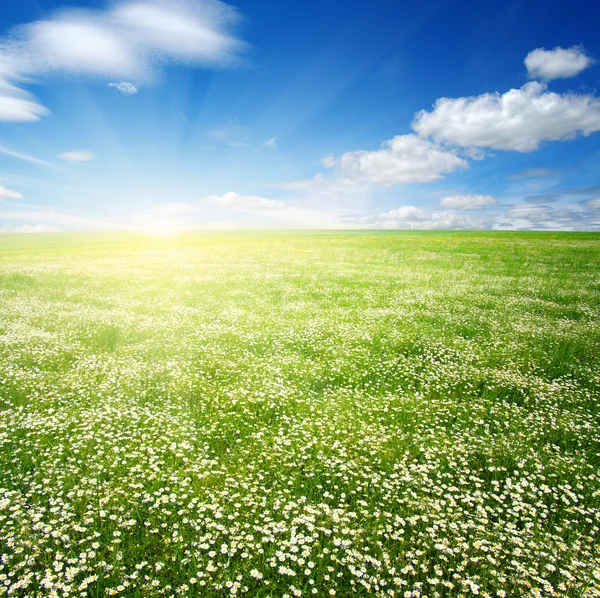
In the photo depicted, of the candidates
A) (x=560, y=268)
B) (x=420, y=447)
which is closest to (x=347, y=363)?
(x=420, y=447)

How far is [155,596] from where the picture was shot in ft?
16.4

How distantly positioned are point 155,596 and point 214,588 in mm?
729

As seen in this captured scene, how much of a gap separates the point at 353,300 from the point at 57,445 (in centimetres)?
1659

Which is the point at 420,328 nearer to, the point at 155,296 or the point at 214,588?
the point at 214,588

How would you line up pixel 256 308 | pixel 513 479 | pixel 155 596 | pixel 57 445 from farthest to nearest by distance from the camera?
pixel 256 308, pixel 57 445, pixel 513 479, pixel 155 596

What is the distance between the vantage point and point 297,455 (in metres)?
7.99

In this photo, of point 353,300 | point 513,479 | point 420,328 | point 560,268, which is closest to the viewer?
point 513,479

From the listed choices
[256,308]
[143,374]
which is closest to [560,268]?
[256,308]

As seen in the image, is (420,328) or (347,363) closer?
(347,363)

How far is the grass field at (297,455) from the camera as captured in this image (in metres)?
5.46

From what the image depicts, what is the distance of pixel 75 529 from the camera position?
19.1 feet

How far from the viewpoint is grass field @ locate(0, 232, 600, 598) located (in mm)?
5465

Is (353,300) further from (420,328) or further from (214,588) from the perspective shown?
(214,588)

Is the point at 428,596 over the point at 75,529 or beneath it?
beneath
